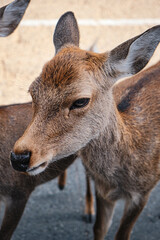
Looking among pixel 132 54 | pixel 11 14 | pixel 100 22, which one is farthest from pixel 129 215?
pixel 100 22

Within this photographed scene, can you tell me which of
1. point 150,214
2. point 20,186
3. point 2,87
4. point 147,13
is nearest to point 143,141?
point 20,186

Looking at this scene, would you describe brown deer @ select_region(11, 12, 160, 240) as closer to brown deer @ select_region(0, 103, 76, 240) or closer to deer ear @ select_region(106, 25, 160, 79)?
deer ear @ select_region(106, 25, 160, 79)

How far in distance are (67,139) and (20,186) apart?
0.98m

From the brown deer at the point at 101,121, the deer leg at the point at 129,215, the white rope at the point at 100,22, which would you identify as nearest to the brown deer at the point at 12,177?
the brown deer at the point at 101,121

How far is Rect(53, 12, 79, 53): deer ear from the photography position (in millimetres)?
3631

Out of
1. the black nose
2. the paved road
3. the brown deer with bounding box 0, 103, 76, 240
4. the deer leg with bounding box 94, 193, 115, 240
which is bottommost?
the paved road

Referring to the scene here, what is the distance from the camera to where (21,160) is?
2697 millimetres

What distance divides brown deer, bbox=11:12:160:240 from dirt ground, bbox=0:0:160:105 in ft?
10.6

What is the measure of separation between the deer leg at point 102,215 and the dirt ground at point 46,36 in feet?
10.2

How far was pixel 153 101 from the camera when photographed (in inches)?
149

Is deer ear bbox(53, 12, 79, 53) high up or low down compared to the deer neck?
up

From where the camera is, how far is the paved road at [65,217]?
4.48 m

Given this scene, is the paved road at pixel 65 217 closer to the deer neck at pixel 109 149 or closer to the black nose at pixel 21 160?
the deer neck at pixel 109 149

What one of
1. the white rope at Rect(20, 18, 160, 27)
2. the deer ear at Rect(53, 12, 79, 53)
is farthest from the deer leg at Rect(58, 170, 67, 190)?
the white rope at Rect(20, 18, 160, 27)
